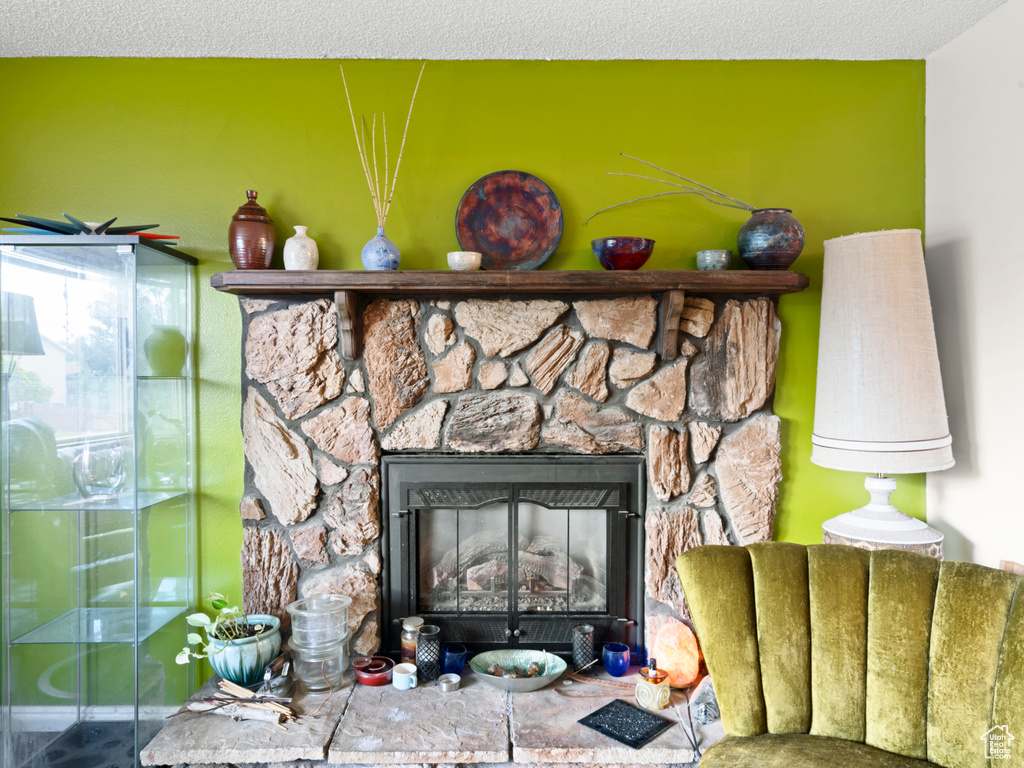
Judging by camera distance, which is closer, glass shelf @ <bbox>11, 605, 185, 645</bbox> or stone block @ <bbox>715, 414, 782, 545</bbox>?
glass shelf @ <bbox>11, 605, 185, 645</bbox>

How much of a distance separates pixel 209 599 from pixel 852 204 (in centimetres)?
257

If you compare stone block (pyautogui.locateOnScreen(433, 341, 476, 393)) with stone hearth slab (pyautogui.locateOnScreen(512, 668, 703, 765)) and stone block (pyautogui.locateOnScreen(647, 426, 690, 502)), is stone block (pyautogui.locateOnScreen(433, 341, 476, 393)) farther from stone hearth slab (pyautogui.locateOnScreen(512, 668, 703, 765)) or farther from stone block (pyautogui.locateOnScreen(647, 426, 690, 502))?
stone hearth slab (pyautogui.locateOnScreen(512, 668, 703, 765))

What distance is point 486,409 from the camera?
217 centimetres

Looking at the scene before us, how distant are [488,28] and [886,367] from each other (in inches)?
61.7

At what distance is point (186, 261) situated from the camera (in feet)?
7.06

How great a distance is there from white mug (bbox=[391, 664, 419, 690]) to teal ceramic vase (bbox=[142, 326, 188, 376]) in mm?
1192

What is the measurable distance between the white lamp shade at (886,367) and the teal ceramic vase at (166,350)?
82.2 inches

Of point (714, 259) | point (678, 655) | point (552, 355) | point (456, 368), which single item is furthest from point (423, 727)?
point (714, 259)

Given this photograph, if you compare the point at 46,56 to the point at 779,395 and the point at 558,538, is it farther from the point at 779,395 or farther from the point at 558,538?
the point at 779,395

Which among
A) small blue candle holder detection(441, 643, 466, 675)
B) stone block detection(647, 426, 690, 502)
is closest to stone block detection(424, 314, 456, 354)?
stone block detection(647, 426, 690, 502)

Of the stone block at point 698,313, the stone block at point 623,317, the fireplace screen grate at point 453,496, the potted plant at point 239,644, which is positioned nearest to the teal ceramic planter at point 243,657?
the potted plant at point 239,644

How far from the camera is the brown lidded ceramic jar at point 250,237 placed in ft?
6.70

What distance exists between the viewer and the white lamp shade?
193 centimetres
